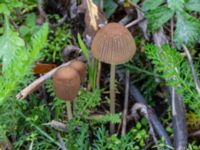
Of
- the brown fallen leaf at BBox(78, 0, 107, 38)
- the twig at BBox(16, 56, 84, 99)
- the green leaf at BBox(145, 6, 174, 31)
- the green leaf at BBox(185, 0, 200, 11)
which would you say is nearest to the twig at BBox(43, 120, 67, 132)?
the twig at BBox(16, 56, 84, 99)

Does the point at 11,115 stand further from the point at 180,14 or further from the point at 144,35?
the point at 180,14

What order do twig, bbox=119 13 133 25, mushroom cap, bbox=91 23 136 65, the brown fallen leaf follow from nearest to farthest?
mushroom cap, bbox=91 23 136 65, the brown fallen leaf, twig, bbox=119 13 133 25

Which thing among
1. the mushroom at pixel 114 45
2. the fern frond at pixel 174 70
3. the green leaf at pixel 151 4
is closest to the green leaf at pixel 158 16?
the green leaf at pixel 151 4

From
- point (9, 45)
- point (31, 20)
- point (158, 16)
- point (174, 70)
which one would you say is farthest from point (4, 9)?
point (174, 70)

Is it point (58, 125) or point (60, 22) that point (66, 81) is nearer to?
point (58, 125)

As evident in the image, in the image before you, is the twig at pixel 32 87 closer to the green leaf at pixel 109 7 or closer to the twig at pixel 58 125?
the twig at pixel 58 125

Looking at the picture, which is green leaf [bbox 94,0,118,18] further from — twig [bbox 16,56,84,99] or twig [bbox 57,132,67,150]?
twig [bbox 57,132,67,150]
